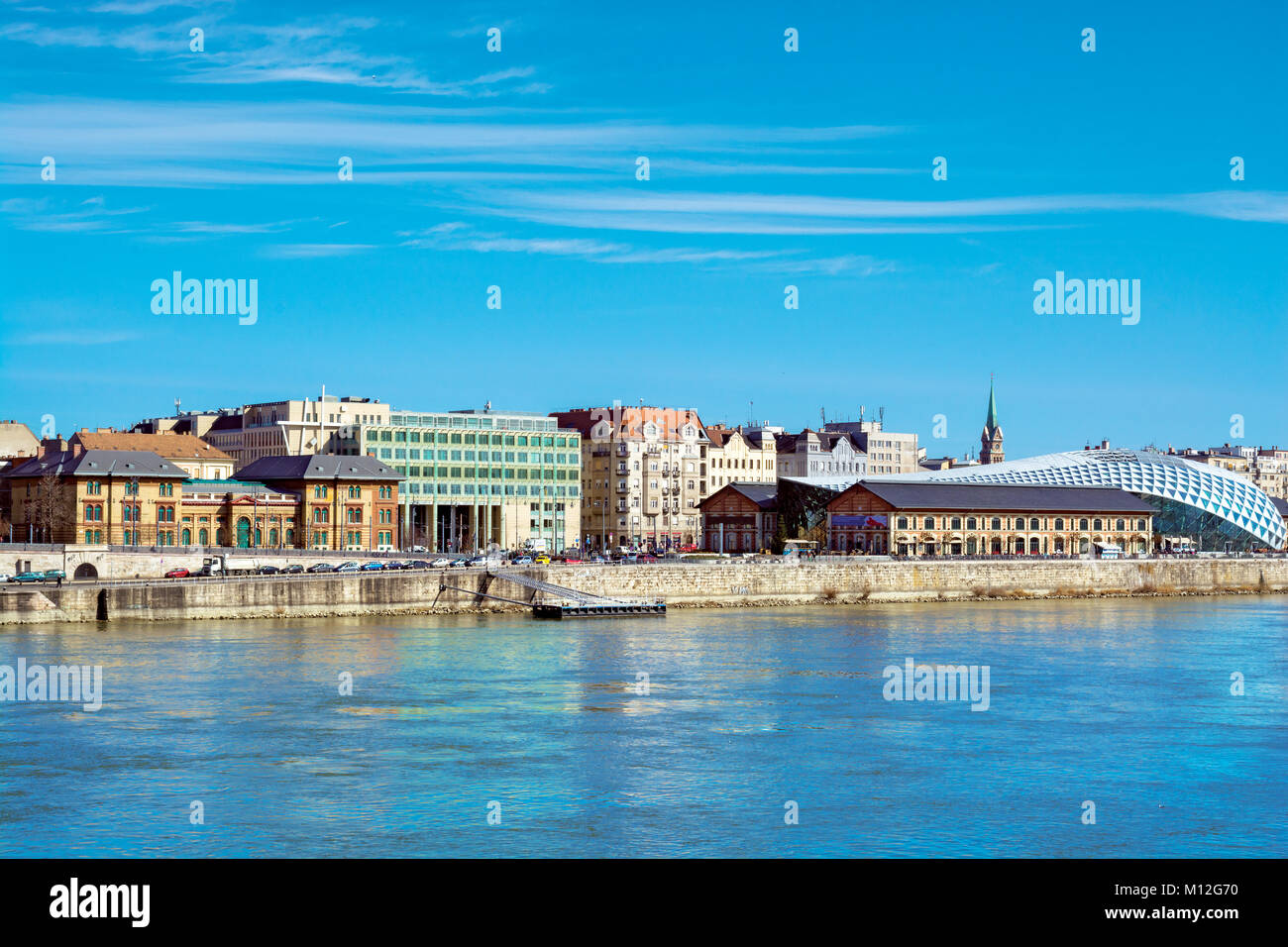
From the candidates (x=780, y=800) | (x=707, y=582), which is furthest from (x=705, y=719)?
(x=707, y=582)

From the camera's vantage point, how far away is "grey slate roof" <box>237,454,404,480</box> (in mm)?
82250

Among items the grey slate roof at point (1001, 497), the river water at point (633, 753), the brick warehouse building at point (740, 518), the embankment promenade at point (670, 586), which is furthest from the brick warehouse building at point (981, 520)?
the river water at point (633, 753)

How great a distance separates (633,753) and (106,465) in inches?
2179

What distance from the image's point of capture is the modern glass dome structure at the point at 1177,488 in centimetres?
9750

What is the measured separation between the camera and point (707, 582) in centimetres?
6694

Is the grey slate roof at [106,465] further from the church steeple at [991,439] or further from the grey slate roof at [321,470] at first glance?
the church steeple at [991,439]

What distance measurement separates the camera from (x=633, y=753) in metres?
24.7

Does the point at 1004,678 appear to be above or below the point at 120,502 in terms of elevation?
below

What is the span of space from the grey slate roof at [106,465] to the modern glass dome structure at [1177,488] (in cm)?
4092

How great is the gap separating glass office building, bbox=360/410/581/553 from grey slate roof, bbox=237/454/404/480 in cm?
900

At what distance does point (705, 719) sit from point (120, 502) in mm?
52234

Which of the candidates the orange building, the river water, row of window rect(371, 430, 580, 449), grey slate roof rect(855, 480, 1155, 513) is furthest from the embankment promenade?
row of window rect(371, 430, 580, 449)

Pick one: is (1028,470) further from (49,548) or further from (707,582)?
(49,548)
